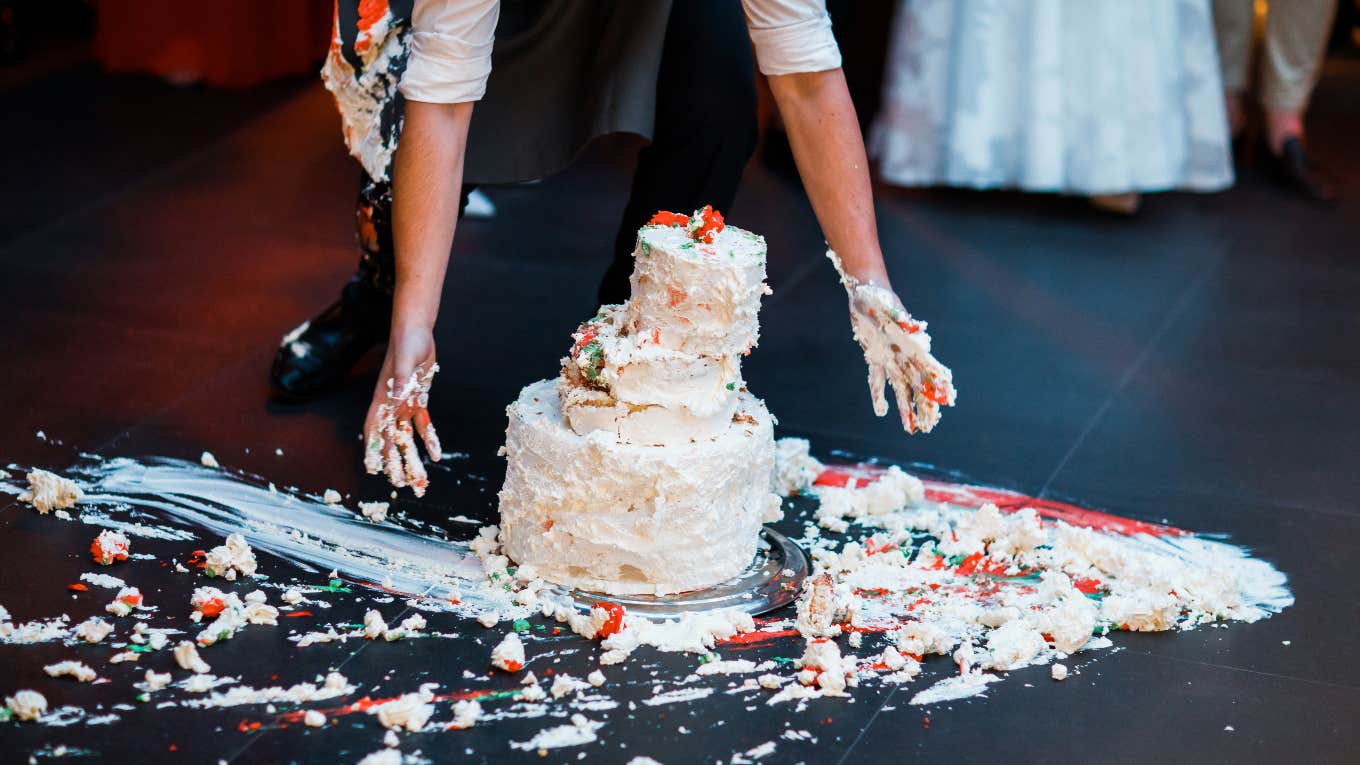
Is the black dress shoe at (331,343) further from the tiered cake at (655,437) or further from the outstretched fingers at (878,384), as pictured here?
the outstretched fingers at (878,384)

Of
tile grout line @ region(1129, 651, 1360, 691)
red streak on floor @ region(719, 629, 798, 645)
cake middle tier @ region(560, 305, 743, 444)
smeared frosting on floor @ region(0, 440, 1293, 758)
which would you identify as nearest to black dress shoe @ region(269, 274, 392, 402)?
smeared frosting on floor @ region(0, 440, 1293, 758)

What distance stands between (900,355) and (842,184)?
264mm

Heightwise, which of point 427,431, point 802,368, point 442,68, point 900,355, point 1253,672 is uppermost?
point 442,68

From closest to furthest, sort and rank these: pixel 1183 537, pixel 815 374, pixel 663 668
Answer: pixel 663 668 < pixel 1183 537 < pixel 815 374

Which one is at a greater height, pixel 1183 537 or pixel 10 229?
pixel 1183 537

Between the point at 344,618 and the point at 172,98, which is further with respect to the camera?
the point at 172,98

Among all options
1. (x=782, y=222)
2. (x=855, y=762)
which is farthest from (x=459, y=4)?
(x=782, y=222)

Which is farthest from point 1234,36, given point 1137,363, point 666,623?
point 666,623

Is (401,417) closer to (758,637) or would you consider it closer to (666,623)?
(666,623)

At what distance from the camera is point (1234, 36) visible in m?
4.11

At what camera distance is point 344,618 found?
187 centimetres

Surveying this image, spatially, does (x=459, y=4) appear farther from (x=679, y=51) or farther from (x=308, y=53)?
(x=308, y=53)

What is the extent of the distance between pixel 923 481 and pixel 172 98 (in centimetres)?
267

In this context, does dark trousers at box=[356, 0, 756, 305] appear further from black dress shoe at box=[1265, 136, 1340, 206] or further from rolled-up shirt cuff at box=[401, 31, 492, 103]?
black dress shoe at box=[1265, 136, 1340, 206]
